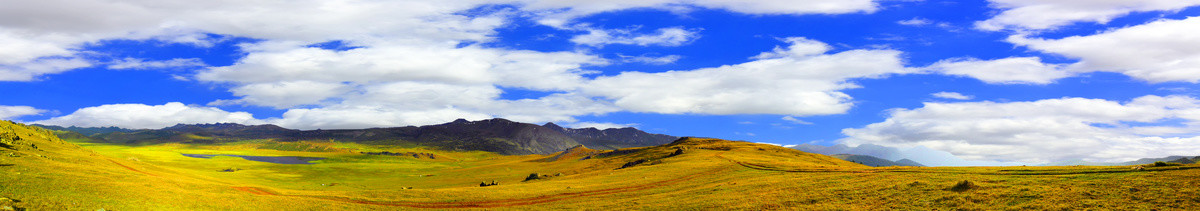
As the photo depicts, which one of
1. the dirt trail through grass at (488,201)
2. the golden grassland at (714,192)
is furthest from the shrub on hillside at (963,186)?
the dirt trail through grass at (488,201)

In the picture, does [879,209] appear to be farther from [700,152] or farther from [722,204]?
[700,152]

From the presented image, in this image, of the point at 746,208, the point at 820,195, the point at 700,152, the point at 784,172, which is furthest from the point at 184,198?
the point at 700,152

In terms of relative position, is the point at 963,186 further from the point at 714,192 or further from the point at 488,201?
the point at 488,201

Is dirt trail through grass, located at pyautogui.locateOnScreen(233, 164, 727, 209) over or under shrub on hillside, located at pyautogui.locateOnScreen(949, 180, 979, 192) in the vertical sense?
under

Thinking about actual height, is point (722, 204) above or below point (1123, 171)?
below

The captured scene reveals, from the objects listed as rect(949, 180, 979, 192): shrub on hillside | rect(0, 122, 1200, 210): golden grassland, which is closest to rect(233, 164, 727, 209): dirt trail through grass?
rect(0, 122, 1200, 210): golden grassland

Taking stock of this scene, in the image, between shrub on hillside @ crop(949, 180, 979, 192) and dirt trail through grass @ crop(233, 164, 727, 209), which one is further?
dirt trail through grass @ crop(233, 164, 727, 209)

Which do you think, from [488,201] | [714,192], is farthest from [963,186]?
[488,201]

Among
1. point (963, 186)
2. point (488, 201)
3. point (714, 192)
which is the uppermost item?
point (963, 186)

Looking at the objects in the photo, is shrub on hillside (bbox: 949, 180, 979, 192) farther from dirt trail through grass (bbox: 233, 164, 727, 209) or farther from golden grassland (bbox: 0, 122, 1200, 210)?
dirt trail through grass (bbox: 233, 164, 727, 209)

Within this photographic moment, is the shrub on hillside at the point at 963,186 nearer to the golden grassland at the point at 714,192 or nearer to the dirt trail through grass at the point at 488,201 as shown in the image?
the golden grassland at the point at 714,192

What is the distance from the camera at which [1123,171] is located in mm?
52250

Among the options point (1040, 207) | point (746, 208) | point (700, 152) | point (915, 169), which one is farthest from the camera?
point (700, 152)

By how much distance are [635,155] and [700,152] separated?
78.0 ft
